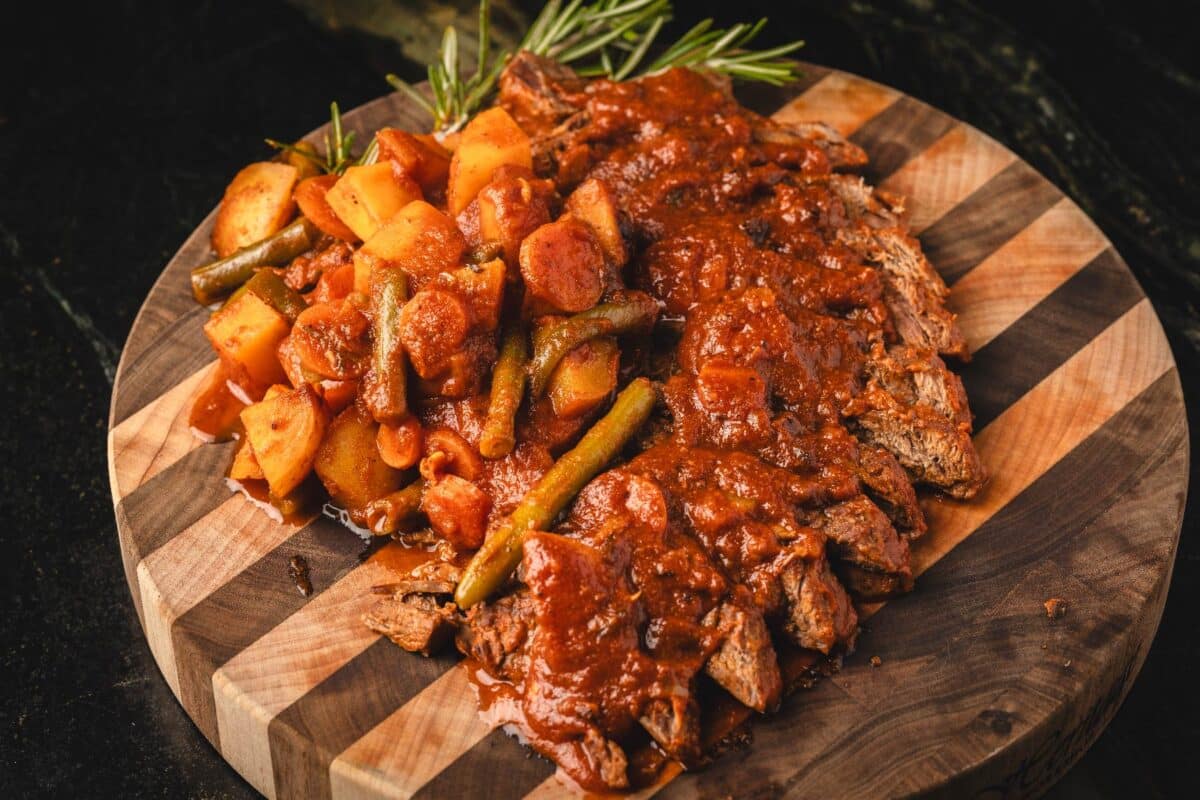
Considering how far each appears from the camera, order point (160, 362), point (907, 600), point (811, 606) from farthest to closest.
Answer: point (160, 362) → point (907, 600) → point (811, 606)

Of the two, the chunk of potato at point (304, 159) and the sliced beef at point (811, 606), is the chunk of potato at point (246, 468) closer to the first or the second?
the chunk of potato at point (304, 159)

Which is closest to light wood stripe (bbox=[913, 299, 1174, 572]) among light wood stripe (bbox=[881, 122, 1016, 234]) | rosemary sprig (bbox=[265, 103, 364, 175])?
light wood stripe (bbox=[881, 122, 1016, 234])

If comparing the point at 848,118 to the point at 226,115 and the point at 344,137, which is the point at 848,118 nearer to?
the point at 344,137

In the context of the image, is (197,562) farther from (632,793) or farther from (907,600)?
(907,600)

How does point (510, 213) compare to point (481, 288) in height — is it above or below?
above

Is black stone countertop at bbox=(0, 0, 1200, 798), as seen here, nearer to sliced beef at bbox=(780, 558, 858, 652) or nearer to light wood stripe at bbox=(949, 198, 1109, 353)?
light wood stripe at bbox=(949, 198, 1109, 353)

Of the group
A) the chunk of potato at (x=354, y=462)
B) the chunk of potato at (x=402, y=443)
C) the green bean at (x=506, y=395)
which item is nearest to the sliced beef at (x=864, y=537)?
the green bean at (x=506, y=395)

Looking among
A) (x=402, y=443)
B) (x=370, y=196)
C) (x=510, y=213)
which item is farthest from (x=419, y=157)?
(x=402, y=443)
